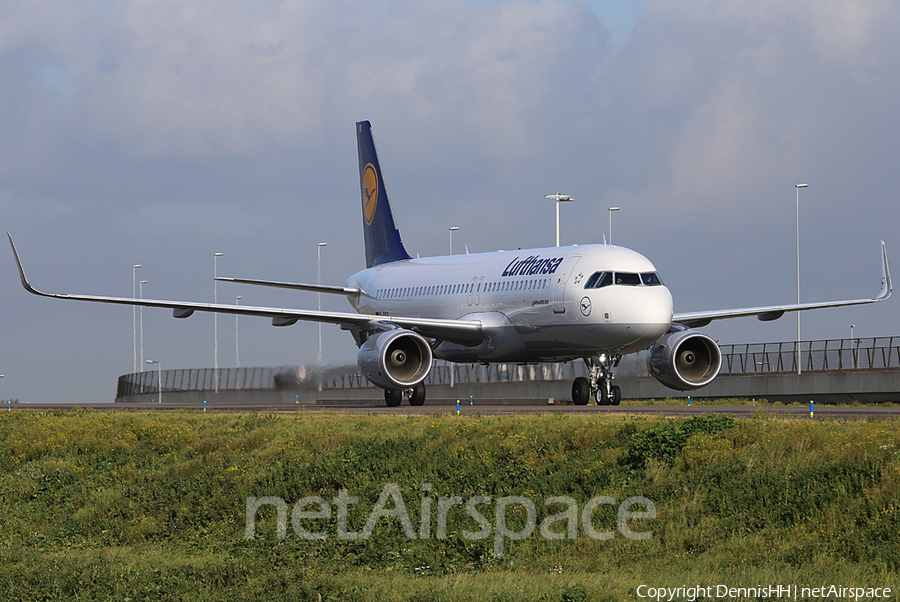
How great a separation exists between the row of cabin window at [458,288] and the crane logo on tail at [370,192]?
20.2 feet

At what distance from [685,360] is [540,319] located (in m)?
4.11

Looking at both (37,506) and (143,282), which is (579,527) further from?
(143,282)

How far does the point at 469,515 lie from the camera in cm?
1744

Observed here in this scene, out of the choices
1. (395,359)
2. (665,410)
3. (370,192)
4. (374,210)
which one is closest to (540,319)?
(395,359)

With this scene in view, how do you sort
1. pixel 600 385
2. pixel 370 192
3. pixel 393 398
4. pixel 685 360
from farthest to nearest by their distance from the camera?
pixel 370 192 → pixel 393 398 → pixel 685 360 → pixel 600 385

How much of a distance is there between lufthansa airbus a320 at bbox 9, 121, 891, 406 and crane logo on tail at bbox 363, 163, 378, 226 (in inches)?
350

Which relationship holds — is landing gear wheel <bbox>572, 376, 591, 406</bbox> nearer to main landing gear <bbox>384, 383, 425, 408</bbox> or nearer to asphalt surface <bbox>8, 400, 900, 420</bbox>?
asphalt surface <bbox>8, 400, 900, 420</bbox>

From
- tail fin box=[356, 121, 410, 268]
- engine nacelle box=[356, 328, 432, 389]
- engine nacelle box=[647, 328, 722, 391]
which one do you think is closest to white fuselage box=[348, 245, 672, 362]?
engine nacelle box=[647, 328, 722, 391]

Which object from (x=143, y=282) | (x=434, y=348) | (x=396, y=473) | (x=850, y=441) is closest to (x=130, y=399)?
(x=143, y=282)

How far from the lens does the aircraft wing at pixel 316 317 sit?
32656 millimetres

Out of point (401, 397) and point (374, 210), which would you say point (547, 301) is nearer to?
point (401, 397)

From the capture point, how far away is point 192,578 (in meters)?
16.2

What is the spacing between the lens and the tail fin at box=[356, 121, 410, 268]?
44.8 m

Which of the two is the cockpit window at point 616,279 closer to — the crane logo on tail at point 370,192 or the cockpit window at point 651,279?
the cockpit window at point 651,279
